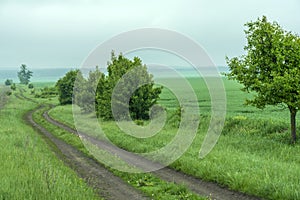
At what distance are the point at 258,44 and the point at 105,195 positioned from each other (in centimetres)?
1338

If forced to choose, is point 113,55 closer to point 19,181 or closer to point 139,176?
point 139,176

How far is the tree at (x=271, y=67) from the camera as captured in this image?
18.8m

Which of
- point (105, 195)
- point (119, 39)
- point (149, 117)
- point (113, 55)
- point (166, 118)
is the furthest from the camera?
point (113, 55)

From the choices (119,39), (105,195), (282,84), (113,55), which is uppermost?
(113,55)

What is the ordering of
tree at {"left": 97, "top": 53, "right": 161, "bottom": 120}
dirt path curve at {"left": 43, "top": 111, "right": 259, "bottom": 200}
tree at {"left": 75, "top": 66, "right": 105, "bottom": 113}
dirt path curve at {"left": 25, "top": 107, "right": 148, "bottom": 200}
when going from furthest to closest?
1. tree at {"left": 75, "top": 66, "right": 105, "bottom": 113}
2. tree at {"left": 97, "top": 53, "right": 161, "bottom": 120}
3. dirt path curve at {"left": 25, "top": 107, "right": 148, "bottom": 200}
4. dirt path curve at {"left": 43, "top": 111, "right": 259, "bottom": 200}

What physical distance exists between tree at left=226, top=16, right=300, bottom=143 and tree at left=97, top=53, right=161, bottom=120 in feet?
52.2

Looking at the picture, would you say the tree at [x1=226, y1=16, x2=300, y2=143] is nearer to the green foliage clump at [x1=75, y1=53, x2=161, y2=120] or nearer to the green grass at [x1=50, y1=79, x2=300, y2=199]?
the green grass at [x1=50, y1=79, x2=300, y2=199]

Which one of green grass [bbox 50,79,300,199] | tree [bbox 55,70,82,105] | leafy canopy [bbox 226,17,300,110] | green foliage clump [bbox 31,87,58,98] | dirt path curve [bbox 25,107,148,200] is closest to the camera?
green grass [bbox 50,79,300,199]

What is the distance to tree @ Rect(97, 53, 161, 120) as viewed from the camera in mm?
35875

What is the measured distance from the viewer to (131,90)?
35.9 metres

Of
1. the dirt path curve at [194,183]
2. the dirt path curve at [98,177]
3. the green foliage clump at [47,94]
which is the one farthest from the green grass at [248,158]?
the green foliage clump at [47,94]

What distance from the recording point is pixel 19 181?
11227 mm

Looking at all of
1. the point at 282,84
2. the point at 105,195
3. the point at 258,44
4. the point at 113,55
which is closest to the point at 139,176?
the point at 105,195

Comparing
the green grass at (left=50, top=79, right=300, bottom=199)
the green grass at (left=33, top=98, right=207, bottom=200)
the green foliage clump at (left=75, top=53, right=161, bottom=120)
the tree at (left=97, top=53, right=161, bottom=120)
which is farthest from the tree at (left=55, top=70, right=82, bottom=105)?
the green grass at (left=33, top=98, right=207, bottom=200)
